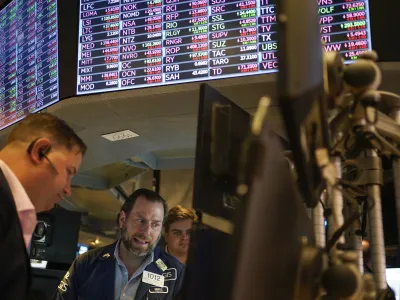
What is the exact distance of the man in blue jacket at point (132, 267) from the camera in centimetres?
184

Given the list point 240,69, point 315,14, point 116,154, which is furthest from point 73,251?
point 315,14

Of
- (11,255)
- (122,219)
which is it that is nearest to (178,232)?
(122,219)

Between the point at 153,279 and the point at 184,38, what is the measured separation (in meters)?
0.95

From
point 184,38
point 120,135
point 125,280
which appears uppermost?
point 184,38

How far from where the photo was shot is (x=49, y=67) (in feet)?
7.47

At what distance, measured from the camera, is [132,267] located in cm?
196

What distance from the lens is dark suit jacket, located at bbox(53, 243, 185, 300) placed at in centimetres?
183

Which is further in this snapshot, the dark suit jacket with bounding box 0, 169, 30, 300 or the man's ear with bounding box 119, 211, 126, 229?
the man's ear with bounding box 119, 211, 126, 229

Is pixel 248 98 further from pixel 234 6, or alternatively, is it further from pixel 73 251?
pixel 73 251

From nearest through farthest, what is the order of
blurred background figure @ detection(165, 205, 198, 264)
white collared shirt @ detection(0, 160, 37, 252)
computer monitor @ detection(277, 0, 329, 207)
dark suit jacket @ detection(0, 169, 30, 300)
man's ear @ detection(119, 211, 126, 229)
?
computer monitor @ detection(277, 0, 329, 207) → dark suit jacket @ detection(0, 169, 30, 300) → white collared shirt @ detection(0, 160, 37, 252) → man's ear @ detection(119, 211, 126, 229) → blurred background figure @ detection(165, 205, 198, 264)

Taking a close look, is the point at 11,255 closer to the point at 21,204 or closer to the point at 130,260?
the point at 21,204

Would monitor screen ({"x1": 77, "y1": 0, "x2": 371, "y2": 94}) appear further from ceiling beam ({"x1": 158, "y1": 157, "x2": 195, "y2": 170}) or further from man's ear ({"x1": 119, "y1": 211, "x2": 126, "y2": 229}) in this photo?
ceiling beam ({"x1": 158, "y1": 157, "x2": 195, "y2": 170})

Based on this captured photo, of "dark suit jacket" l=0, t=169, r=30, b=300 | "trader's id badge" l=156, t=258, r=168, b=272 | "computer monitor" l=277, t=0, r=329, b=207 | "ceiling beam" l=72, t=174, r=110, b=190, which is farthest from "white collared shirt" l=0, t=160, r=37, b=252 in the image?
"ceiling beam" l=72, t=174, r=110, b=190

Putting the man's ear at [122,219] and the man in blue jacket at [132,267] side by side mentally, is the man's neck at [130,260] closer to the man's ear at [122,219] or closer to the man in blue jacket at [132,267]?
the man in blue jacket at [132,267]
